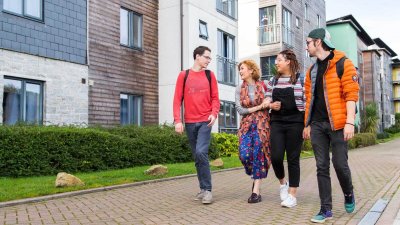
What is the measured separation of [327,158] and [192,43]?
46.1ft

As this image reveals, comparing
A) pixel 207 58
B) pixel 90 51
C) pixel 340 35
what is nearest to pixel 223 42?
pixel 90 51

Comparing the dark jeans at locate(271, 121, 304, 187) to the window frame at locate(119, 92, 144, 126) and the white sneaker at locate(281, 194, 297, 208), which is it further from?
the window frame at locate(119, 92, 144, 126)

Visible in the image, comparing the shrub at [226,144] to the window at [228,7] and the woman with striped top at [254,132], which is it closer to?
the window at [228,7]

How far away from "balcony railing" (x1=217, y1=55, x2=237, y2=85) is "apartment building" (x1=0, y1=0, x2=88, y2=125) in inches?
316

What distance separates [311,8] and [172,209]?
33355 millimetres

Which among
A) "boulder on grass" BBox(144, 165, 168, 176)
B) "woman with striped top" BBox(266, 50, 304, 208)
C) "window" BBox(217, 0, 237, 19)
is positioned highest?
"window" BBox(217, 0, 237, 19)

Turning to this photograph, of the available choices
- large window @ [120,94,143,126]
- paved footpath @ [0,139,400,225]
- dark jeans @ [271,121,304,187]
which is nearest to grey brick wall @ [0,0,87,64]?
large window @ [120,94,143,126]

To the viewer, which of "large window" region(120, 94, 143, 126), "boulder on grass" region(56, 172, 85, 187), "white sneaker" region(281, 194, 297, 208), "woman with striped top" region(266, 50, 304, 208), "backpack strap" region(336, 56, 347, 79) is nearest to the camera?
"backpack strap" region(336, 56, 347, 79)

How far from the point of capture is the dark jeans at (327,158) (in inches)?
199

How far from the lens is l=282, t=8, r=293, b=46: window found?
98.2ft

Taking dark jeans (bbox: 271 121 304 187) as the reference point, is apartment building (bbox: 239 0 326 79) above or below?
above

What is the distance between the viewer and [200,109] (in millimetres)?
6375

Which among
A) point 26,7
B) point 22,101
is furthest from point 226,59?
point 22,101

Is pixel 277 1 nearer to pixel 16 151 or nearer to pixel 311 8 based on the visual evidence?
pixel 311 8
